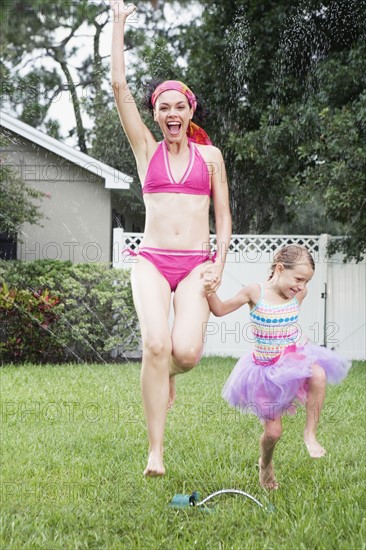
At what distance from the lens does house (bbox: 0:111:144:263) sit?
10438mm

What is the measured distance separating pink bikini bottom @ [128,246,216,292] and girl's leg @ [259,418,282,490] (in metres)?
0.81

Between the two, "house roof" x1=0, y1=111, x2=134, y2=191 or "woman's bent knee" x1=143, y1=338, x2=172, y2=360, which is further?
"house roof" x1=0, y1=111, x2=134, y2=191

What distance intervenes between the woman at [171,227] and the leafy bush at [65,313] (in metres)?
5.82

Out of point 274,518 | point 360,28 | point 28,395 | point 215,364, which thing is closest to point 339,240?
point 215,364

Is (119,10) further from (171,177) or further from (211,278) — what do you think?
(211,278)

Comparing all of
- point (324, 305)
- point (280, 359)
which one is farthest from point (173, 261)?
point (324, 305)

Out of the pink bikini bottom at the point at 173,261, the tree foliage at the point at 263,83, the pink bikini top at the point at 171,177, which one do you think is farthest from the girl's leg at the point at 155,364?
the tree foliage at the point at 263,83

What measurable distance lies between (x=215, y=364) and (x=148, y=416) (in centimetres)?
584

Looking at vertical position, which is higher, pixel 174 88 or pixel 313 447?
pixel 174 88

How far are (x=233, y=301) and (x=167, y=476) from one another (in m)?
1.53

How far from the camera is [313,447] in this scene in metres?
3.00

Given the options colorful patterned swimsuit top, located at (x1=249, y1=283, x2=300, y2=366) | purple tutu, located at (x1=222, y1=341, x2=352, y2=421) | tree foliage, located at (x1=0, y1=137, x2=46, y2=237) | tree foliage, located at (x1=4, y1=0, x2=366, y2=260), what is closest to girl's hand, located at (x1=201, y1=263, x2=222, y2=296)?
colorful patterned swimsuit top, located at (x1=249, y1=283, x2=300, y2=366)

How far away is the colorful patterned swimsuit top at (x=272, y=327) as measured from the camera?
3203 mm

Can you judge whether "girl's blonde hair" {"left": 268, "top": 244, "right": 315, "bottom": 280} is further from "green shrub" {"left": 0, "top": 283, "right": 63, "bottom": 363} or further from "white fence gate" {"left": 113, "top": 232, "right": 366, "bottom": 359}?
"white fence gate" {"left": 113, "top": 232, "right": 366, "bottom": 359}
